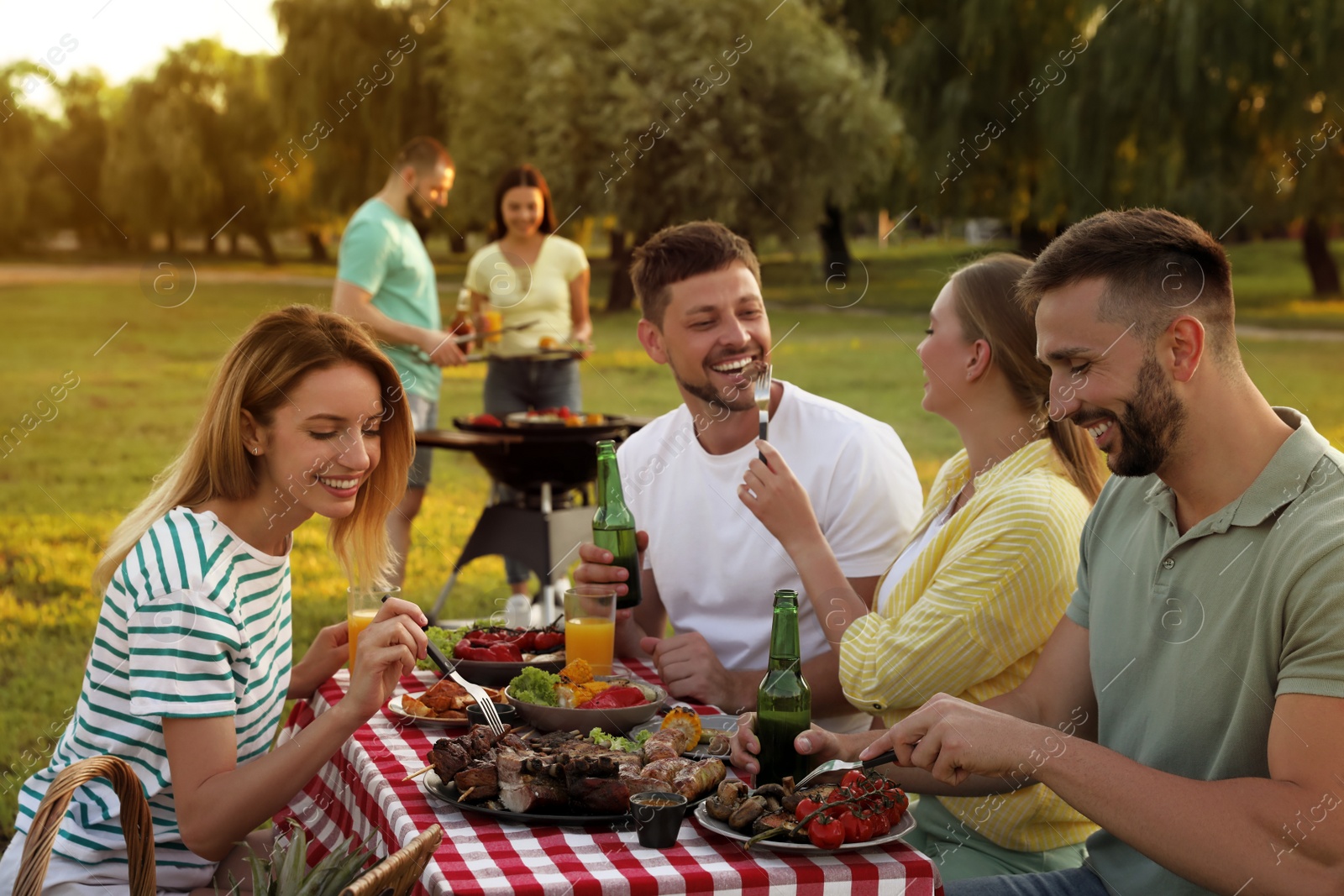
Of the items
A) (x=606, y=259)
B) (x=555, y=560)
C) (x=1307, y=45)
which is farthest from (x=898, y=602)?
(x=606, y=259)

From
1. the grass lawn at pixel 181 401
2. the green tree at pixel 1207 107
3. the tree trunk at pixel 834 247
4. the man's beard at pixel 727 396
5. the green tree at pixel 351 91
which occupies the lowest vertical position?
the grass lawn at pixel 181 401

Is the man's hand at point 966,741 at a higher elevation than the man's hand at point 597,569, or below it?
below

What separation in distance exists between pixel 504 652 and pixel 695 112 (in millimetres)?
20777

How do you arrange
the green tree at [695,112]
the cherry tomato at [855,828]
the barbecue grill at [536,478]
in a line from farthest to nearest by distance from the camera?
the green tree at [695,112], the barbecue grill at [536,478], the cherry tomato at [855,828]

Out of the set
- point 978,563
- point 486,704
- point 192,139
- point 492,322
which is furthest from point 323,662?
point 192,139

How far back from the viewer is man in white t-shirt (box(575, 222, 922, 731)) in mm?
3172

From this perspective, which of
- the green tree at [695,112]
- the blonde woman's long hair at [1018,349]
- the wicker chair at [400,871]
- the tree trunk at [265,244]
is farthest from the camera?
the tree trunk at [265,244]

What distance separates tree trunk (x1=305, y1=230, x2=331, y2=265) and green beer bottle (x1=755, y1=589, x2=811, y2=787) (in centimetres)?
3537

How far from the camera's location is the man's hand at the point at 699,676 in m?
2.69

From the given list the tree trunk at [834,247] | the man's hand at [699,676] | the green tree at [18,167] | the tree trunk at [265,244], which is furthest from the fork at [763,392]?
the tree trunk at [265,244]

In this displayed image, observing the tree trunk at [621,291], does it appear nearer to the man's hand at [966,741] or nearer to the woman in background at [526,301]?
the woman in background at [526,301]

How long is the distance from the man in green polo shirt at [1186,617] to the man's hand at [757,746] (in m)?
0.06

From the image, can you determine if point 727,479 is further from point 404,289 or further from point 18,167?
point 18,167

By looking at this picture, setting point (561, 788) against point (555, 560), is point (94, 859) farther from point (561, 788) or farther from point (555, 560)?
point (555, 560)
